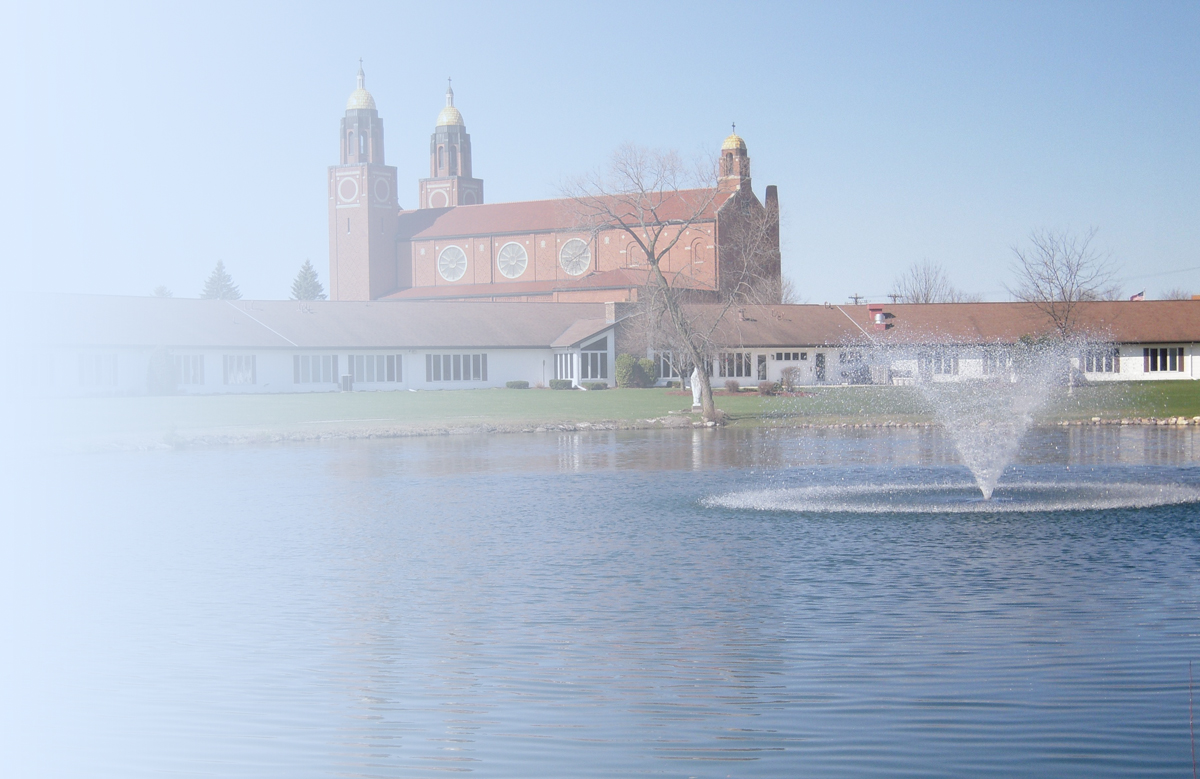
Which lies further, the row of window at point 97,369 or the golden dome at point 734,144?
the golden dome at point 734,144

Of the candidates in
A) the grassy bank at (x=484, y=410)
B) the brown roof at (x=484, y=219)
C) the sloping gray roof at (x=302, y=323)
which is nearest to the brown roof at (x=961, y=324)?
the grassy bank at (x=484, y=410)

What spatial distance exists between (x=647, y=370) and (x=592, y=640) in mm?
57403

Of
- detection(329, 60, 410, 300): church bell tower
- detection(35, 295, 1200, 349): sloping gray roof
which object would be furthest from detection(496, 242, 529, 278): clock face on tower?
detection(35, 295, 1200, 349): sloping gray roof

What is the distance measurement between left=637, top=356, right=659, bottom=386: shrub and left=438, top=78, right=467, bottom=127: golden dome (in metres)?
54.7

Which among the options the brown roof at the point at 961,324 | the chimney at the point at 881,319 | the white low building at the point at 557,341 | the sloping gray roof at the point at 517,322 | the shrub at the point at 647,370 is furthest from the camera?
the chimney at the point at 881,319

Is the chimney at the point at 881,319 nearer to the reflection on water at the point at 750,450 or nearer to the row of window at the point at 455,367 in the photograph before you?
the row of window at the point at 455,367

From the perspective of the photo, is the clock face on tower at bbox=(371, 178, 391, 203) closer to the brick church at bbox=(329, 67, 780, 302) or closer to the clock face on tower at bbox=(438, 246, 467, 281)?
the brick church at bbox=(329, 67, 780, 302)

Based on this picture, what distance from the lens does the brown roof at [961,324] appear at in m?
69.1

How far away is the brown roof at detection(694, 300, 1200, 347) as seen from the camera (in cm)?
6906

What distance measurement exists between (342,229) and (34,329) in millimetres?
50729

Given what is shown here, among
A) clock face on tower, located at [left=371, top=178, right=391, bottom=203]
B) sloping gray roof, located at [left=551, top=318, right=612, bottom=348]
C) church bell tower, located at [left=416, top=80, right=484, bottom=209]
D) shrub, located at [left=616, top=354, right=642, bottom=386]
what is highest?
church bell tower, located at [left=416, top=80, right=484, bottom=209]

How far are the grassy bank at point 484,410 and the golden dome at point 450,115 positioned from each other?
5961cm

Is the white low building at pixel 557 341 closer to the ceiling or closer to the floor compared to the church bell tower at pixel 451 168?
closer to the floor

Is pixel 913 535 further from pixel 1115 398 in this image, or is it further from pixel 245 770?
pixel 1115 398
